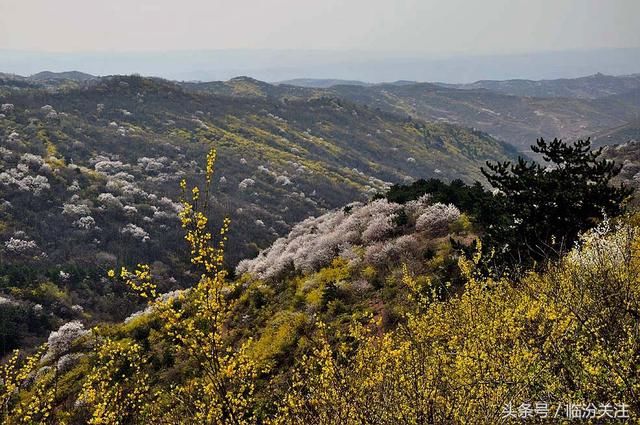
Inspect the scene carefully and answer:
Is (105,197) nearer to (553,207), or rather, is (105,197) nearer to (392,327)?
(392,327)

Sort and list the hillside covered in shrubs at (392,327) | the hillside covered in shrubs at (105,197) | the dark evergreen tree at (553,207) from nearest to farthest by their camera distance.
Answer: the hillside covered in shrubs at (392,327), the dark evergreen tree at (553,207), the hillside covered in shrubs at (105,197)

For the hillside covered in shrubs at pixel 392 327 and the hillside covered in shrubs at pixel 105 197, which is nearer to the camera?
the hillside covered in shrubs at pixel 392 327

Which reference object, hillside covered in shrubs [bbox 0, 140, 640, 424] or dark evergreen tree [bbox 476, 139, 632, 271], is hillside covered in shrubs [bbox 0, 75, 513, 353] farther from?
dark evergreen tree [bbox 476, 139, 632, 271]

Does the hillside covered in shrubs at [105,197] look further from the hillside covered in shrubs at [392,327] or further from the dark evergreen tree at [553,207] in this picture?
the dark evergreen tree at [553,207]

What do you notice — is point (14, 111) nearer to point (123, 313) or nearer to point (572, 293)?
point (123, 313)

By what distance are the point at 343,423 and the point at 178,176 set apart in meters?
145

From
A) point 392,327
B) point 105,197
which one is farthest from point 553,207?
point 105,197

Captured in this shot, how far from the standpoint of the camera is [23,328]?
5781 cm

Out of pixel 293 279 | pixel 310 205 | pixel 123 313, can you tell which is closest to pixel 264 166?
pixel 310 205

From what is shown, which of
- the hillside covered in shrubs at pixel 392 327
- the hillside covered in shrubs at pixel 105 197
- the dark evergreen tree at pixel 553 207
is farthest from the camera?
the hillside covered in shrubs at pixel 105 197

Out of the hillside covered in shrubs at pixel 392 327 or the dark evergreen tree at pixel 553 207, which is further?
the dark evergreen tree at pixel 553 207

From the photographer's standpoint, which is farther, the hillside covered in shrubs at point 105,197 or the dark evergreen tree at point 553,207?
the hillside covered in shrubs at point 105,197

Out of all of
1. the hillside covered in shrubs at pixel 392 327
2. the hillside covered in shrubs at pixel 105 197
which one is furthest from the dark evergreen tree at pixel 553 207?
the hillside covered in shrubs at pixel 105 197

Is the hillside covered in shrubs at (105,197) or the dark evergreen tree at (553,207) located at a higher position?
the dark evergreen tree at (553,207)
